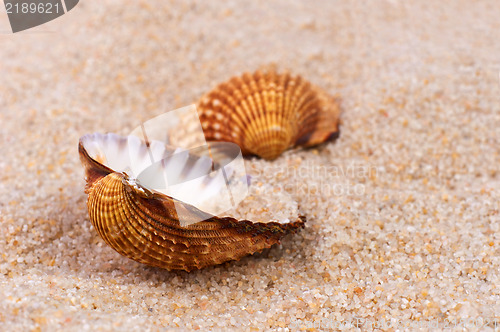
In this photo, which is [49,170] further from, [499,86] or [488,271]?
[499,86]

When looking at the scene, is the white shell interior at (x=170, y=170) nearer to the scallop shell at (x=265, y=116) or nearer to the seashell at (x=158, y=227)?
the seashell at (x=158, y=227)

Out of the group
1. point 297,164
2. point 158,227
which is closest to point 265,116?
point 297,164

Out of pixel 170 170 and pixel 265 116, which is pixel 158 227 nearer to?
pixel 170 170

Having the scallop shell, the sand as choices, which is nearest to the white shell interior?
the sand

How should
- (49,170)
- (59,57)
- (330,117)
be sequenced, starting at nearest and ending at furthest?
(49,170) → (330,117) → (59,57)

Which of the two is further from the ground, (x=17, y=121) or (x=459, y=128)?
(x=17, y=121)

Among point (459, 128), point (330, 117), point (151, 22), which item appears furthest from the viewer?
point (151, 22)

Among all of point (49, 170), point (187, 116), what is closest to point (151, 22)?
point (187, 116)
